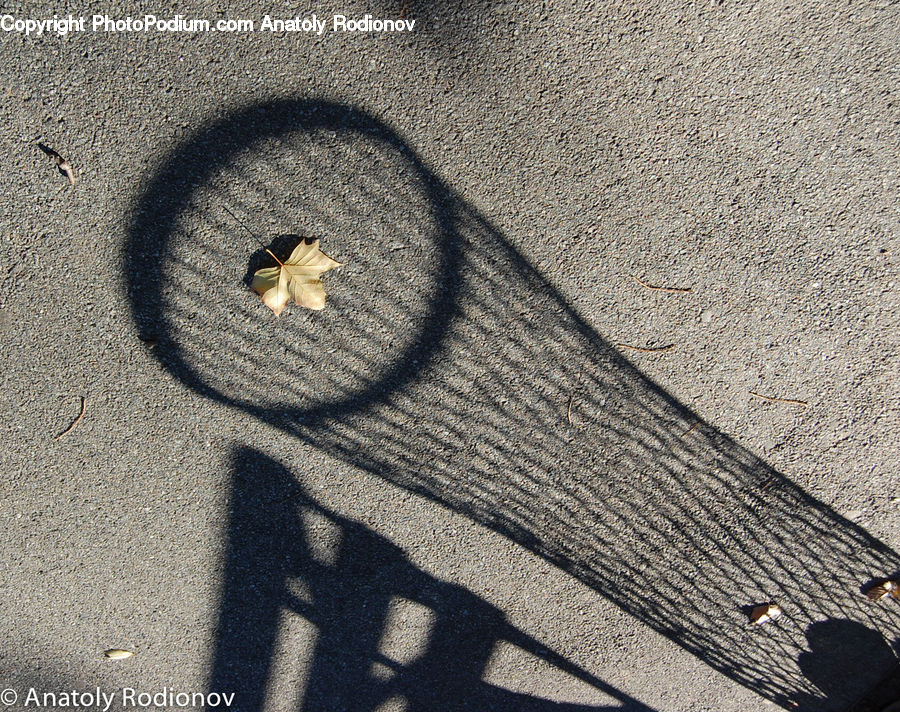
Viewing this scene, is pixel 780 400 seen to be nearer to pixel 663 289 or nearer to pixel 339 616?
pixel 663 289

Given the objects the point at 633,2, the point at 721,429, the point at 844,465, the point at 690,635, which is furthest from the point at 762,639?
the point at 633,2

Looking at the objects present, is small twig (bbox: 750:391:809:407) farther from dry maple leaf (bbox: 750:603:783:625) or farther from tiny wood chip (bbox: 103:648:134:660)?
tiny wood chip (bbox: 103:648:134:660)

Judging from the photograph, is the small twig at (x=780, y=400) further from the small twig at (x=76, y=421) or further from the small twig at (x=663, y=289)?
the small twig at (x=76, y=421)

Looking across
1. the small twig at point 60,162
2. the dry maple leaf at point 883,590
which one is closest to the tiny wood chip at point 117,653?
the small twig at point 60,162

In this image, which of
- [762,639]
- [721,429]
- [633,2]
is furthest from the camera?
[762,639]

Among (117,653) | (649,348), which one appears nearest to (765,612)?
(649,348)

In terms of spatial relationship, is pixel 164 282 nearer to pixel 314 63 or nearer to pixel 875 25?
pixel 314 63
